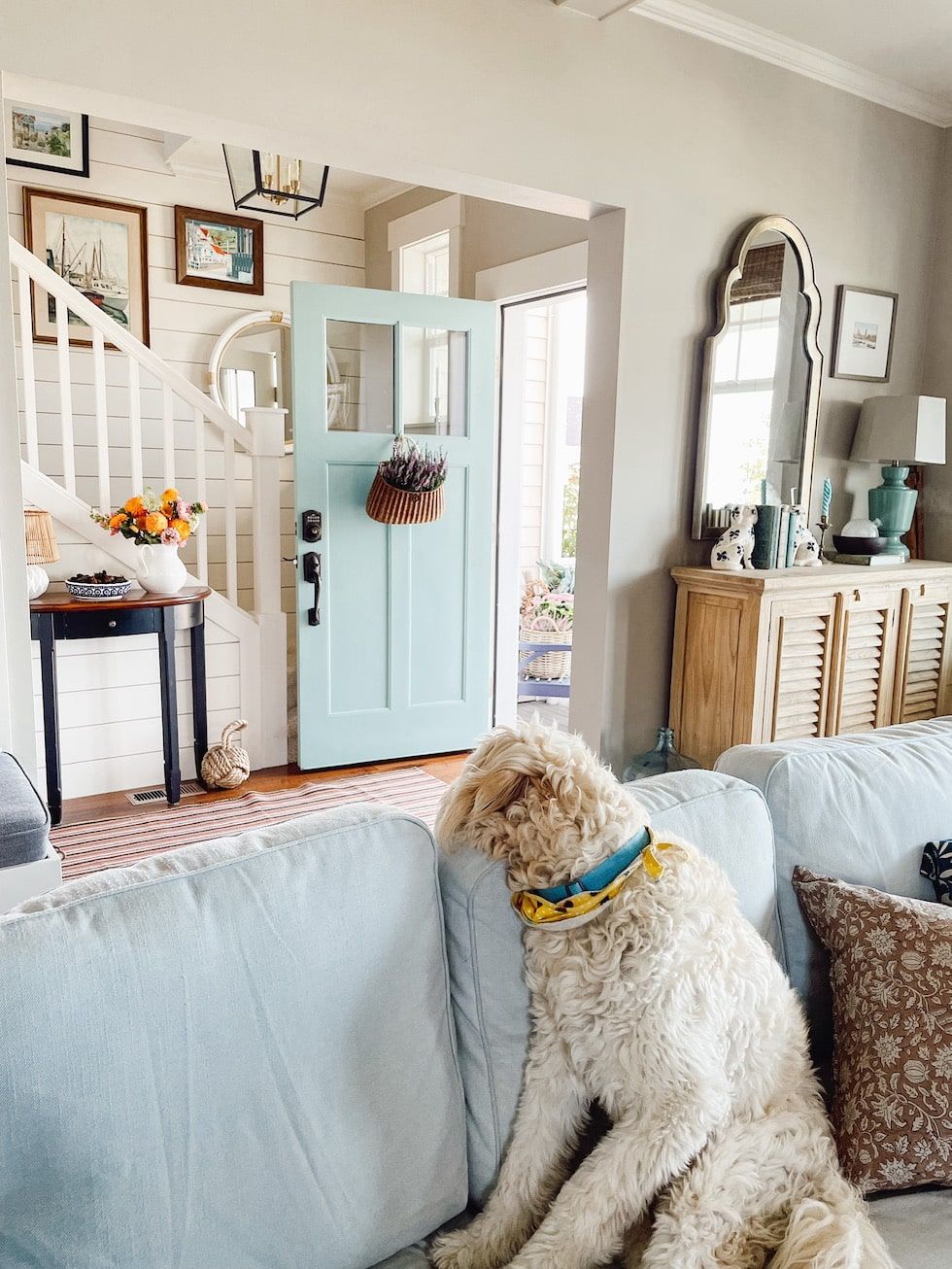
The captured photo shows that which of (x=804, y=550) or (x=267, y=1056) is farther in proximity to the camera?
(x=804, y=550)

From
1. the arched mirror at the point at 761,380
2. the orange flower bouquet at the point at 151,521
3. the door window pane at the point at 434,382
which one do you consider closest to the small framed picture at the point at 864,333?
the arched mirror at the point at 761,380

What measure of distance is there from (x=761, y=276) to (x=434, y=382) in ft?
4.65

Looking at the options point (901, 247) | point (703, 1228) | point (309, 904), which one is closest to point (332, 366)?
point (901, 247)

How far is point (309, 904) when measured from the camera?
106 cm

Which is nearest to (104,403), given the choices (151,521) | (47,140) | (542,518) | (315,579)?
(151,521)

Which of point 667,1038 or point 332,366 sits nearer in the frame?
point 667,1038

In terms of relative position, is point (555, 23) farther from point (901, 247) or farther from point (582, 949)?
point (582, 949)

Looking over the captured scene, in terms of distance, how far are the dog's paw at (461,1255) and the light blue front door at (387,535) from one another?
9.43ft

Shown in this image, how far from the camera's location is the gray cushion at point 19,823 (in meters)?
2.07

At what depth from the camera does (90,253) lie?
4.32 metres

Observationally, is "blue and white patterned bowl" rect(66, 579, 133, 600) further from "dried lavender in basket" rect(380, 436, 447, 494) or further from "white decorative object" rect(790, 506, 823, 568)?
"white decorative object" rect(790, 506, 823, 568)

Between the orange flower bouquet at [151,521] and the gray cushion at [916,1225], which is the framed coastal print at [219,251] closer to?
the orange flower bouquet at [151,521]

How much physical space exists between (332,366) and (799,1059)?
3216 mm

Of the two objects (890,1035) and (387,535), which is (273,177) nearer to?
Result: (387,535)
